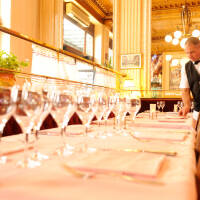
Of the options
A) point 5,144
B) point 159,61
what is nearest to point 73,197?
point 5,144

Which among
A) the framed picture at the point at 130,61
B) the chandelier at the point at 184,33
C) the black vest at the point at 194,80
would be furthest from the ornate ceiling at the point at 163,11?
the black vest at the point at 194,80

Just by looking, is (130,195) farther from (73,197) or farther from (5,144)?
(5,144)

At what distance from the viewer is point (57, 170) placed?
24.2 inches

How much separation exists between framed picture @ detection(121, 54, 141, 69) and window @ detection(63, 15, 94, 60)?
232 centimetres

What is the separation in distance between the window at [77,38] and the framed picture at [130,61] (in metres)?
2.32

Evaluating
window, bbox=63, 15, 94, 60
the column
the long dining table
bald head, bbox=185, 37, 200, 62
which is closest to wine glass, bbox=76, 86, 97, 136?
the long dining table

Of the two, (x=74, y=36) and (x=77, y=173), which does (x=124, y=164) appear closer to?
(x=77, y=173)

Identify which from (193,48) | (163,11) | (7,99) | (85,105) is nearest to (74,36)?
(163,11)

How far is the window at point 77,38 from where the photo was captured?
32.2 ft

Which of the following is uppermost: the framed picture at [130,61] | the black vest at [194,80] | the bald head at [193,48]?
the framed picture at [130,61]

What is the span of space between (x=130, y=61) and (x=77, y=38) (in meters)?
2.98

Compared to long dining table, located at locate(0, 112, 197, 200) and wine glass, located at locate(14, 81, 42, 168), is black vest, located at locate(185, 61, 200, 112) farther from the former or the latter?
wine glass, located at locate(14, 81, 42, 168)

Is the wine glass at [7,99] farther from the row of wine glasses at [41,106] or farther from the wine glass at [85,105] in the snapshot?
the wine glass at [85,105]

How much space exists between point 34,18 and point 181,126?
729cm
